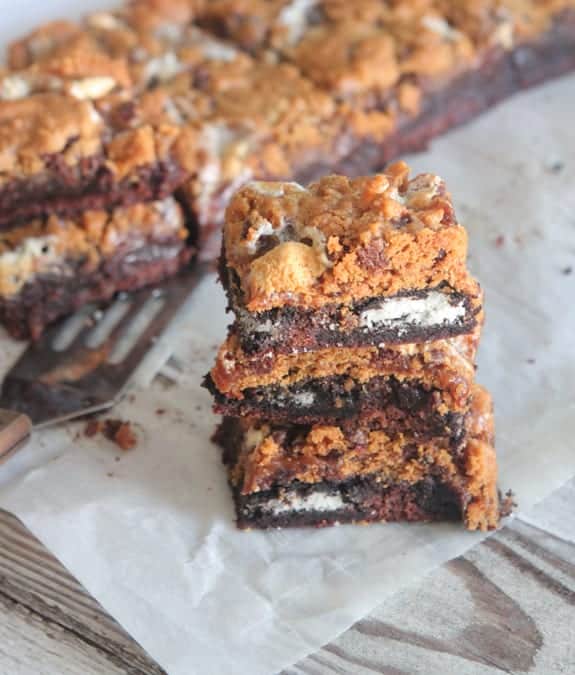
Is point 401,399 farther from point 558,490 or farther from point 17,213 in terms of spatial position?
point 17,213

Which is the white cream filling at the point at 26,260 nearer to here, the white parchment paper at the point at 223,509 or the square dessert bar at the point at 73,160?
the square dessert bar at the point at 73,160

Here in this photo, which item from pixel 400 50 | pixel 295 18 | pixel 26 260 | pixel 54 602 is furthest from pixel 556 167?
pixel 54 602

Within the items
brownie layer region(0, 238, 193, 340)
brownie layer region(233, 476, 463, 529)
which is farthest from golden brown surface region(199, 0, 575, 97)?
brownie layer region(233, 476, 463, 529)

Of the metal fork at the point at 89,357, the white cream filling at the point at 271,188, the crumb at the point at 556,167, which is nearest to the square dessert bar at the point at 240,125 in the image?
the metal fork at the point at 89,357

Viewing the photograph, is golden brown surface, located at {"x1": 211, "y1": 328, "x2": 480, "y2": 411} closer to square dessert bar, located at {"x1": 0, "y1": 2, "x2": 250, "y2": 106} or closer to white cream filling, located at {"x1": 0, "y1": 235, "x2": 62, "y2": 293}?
white cream filling, located at {"x1": 0, "y1": 235, "x2": 62, "y2": 293}

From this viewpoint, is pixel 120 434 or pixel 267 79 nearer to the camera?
pixel 120 434

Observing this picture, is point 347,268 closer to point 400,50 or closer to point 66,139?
point 66,139
